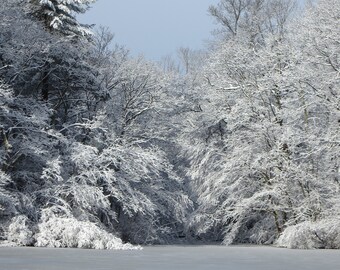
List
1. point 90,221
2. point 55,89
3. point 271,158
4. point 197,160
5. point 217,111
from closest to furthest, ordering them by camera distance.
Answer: point 90,221, point 271,158, point 55,89, point 217,111, point 197,160

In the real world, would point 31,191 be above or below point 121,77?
below

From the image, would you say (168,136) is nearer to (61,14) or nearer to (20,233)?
(61,14)

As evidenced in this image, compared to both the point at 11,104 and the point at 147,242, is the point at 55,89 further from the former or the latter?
the point at 147,242

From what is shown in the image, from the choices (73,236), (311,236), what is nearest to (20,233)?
(73,236)

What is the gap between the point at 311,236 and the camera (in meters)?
25.4

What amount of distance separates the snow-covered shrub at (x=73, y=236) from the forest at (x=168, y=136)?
5cm

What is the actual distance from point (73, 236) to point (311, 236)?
372 inches

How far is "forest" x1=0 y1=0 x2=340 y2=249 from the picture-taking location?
Answer: 25.2m

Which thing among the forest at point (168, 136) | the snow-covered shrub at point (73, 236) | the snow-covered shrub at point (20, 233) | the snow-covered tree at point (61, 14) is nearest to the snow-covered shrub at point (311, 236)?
the forest at point (168, 136)

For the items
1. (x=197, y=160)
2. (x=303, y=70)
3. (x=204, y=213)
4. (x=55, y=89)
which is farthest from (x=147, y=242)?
(x=303, y=70)

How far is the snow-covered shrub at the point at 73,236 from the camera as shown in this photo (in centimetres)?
2298

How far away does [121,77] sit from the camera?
33719mm

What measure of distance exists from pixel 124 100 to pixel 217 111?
516 centimetres

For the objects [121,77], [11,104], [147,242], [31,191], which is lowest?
[147,242]
